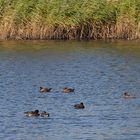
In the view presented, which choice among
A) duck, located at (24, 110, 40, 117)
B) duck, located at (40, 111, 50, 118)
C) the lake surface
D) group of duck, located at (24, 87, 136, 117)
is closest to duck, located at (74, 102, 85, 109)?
group of duck, located at (24, 87, 136, 117)

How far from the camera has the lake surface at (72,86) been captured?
17.4 meters

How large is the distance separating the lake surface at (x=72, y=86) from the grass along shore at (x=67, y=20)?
514 millimetres

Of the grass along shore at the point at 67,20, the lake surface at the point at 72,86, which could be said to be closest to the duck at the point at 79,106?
the lake surface at the point at 72,86

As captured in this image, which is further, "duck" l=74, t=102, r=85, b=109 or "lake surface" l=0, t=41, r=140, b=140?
"duck" l=74, t=102, r=85, b=109

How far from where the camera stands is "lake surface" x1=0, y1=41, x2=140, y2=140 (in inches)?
686

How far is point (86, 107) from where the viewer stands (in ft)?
65.1

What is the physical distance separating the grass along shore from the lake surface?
0.51m

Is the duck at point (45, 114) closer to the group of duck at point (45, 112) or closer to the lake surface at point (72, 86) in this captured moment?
the group of duck at point (45, 112)

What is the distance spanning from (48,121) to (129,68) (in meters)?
9.15

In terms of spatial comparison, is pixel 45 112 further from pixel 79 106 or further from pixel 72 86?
pixel 72 86

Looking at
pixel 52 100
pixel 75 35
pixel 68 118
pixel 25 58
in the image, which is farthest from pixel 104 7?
pixel 68 118

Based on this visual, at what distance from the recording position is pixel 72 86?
76.5ft

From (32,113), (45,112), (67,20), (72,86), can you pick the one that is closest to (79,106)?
(45,112)

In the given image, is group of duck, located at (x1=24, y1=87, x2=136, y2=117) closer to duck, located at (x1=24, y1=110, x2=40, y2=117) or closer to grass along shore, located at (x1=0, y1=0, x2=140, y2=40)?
duck, located at (x1=24, y1=110, x2=40, y2=117)
